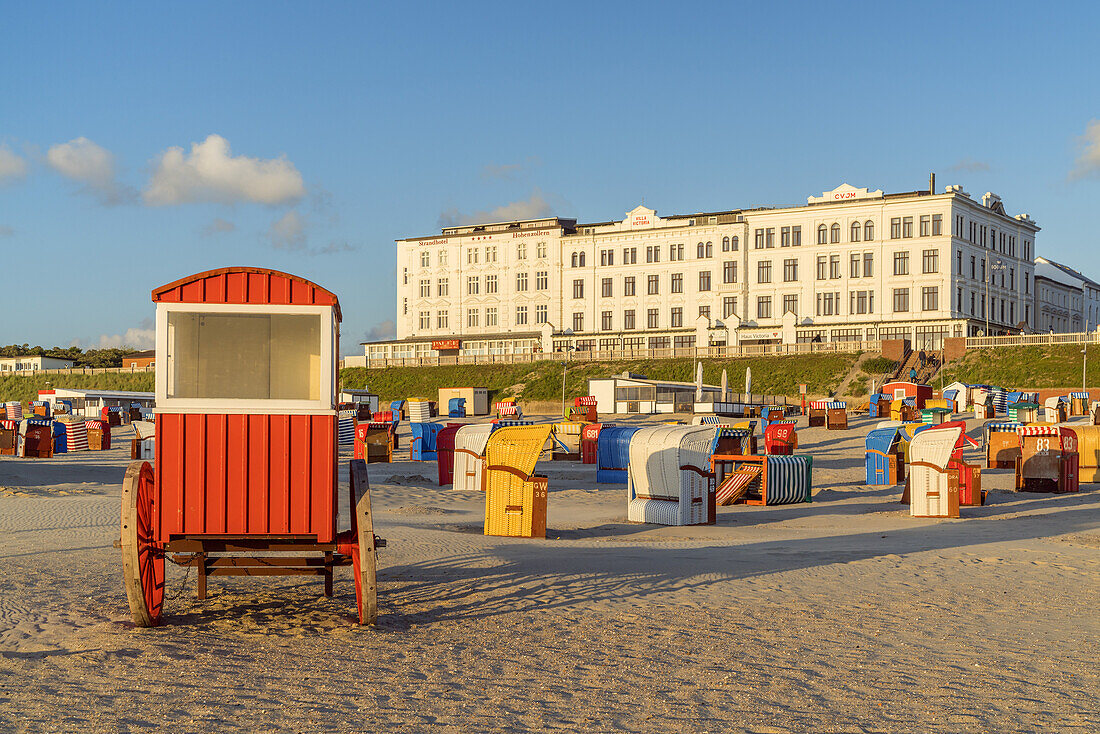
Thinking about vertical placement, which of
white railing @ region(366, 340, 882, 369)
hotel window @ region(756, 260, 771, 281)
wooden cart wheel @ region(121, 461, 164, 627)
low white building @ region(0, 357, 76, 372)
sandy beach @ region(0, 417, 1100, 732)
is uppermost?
hotel window @ region(756, 260, 771, 281)

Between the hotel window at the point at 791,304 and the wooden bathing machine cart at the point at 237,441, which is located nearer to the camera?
the wooden bathing machine cart at the point at 237,441

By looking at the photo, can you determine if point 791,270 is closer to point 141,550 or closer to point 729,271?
point 729,271

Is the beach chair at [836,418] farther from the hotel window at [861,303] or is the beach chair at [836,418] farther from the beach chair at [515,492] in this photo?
the hotel window at [861,303]

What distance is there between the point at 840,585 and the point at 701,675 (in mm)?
4643

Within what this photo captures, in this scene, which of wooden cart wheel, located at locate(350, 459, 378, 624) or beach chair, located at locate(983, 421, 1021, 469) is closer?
wooden cart wheel, located at locate(350, 459, 378, 624)

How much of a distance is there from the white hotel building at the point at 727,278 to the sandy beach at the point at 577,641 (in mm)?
74668

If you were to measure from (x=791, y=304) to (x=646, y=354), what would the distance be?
1360cm

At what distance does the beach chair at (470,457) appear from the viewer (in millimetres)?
24250

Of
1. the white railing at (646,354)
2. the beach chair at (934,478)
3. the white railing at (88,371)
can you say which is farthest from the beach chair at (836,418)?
the white railing at (88,371)

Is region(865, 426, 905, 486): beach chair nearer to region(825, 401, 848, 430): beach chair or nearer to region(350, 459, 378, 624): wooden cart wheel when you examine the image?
region(825, 401, 848, 430): beach chair

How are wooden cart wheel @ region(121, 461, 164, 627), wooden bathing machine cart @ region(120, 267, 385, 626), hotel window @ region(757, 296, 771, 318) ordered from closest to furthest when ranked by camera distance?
wooden cart wheel @ region(121, 461, 164, 627)
wooden bathing machine cart @ region(120, 267, 385, 626)
hotel window @ region(757, 296, 771, 318)

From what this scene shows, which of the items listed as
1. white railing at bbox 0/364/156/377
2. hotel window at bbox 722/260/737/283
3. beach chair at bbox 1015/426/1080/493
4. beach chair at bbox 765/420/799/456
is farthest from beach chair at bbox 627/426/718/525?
white railing at bbox 0/364/156/377

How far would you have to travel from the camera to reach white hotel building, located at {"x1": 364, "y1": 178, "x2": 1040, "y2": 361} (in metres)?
85.4

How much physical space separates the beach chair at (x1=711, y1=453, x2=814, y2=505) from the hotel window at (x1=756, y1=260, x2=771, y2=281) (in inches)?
2735
